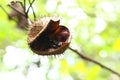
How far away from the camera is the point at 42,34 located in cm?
287

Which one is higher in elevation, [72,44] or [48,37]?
[48,37]

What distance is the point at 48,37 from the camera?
2936mm

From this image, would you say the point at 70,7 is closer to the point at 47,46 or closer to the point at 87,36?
the point at 87,36

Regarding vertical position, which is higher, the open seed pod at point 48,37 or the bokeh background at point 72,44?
the open seed pod at point 48,37

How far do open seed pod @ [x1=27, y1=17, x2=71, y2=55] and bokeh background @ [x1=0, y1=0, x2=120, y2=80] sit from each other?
49 cm

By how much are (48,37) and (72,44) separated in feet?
2.92

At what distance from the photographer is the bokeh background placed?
12.4 ft

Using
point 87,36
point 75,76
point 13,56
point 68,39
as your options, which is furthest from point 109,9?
point 68,39

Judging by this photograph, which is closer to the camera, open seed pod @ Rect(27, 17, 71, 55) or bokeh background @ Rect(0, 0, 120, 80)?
open seed pod @ Rect(27, 17, 71, 55)

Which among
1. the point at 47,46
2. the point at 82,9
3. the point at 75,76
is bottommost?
the point at 75,76

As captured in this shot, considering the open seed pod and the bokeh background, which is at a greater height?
the open seed pod

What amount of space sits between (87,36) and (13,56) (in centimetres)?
126

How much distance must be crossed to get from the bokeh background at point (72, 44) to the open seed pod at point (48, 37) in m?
0.49

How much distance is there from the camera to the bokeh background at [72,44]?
→ 148 inches
